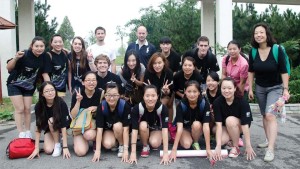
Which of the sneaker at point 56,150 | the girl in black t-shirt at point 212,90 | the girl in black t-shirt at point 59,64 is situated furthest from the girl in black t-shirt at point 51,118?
the girl in black t-shirt at point 212,90

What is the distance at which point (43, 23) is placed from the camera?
13.7 meters

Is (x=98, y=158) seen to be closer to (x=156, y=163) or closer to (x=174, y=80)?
(x=156, y=163)

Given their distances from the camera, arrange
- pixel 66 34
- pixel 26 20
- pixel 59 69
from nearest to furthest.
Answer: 1. pixel 59 69
2. pixel 26 20
3. pixel 66 34

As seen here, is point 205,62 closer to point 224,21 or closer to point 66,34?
point 224,21

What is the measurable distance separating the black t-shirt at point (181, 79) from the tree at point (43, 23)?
8757 mm

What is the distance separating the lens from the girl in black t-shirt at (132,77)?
4758 millimetres

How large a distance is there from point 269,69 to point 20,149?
341cm

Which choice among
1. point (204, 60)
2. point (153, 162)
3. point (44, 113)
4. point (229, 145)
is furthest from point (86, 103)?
point (229, 145)

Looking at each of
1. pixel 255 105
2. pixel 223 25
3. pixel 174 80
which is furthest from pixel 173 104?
pixel 223 25

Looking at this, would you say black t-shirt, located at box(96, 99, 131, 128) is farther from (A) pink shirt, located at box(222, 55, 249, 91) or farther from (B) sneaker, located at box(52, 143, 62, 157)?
(A) pink shirt, located at box(222, 55, 249, 91)

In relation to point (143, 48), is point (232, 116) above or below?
below

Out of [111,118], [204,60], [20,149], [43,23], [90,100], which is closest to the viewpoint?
[20,149]

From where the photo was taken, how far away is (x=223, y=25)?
10.5 meters

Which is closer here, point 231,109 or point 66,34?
point 231,109
